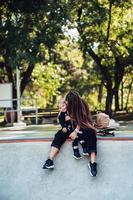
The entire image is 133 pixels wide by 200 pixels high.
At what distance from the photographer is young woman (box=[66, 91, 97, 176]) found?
6.90 meters

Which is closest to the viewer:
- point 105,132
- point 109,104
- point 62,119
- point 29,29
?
point 62,119

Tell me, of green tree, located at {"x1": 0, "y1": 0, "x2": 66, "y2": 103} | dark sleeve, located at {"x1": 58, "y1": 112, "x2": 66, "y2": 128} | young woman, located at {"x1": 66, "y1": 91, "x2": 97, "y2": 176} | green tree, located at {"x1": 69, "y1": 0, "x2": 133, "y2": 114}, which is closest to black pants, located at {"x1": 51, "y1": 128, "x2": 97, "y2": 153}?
young woman, located at {"x1": 66, "y1": 91, "x2": 97, "y2": 176}

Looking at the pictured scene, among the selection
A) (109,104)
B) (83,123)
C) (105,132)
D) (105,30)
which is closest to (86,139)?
(83,123)

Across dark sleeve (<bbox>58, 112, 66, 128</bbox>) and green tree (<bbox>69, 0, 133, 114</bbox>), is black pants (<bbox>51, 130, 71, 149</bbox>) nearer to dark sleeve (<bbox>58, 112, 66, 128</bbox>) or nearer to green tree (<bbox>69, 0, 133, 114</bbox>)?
dark sleeve (<bbox>58, 112, 66, 128</bbox>)

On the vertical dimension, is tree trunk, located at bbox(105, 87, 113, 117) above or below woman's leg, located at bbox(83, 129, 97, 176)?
above

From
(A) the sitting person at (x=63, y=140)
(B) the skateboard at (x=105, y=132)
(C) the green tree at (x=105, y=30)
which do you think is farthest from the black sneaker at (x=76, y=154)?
(C) the green tree at (x=105, y=30)

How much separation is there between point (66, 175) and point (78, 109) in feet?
3.58

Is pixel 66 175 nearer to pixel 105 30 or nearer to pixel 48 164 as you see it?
pixel 48 164

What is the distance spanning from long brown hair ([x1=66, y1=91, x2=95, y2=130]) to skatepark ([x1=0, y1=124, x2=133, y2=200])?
44 centimetres

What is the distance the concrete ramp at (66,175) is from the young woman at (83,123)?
0.79 ft

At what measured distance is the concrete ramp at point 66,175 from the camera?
22.7 ft

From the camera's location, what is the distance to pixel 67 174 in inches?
281

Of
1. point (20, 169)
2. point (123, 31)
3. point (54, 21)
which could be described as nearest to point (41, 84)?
point (123, 31)

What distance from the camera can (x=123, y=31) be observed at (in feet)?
82.7
